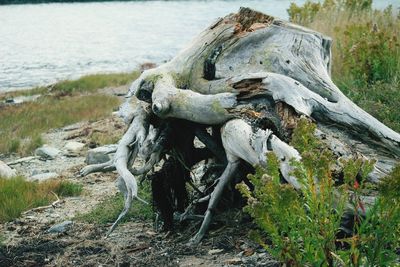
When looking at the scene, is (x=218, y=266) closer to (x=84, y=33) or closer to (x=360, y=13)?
(x=360, y=13)

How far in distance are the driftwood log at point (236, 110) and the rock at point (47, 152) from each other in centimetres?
475

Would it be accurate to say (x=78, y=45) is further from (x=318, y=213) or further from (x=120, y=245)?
(x=318, y=213)

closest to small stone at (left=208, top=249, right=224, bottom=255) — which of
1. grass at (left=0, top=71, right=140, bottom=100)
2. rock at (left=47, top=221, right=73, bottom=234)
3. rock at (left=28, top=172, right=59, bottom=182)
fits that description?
rock at (left=47, top=221, right=73, bottom=234)

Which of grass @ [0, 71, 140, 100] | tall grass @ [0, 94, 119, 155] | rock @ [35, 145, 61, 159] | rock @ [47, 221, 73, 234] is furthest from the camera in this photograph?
grass @ [0, 71, 140, 100]

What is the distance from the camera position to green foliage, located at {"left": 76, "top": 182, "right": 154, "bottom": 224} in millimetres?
6176

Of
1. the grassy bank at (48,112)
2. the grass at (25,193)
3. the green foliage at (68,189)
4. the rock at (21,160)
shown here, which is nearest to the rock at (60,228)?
the grass at (25,193)

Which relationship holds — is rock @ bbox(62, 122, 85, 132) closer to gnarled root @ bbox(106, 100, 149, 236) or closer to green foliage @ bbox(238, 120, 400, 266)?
gnarled root @ bbox(106, 100, 149, 236)

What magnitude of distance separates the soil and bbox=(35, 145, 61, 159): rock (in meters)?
3.41

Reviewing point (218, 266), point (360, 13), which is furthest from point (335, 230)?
point (360, 13)

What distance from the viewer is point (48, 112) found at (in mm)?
14883

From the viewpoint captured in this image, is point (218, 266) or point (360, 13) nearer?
point (218, 266)

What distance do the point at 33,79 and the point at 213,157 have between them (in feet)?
59.1

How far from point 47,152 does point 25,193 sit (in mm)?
3153

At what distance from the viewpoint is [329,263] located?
327cm
